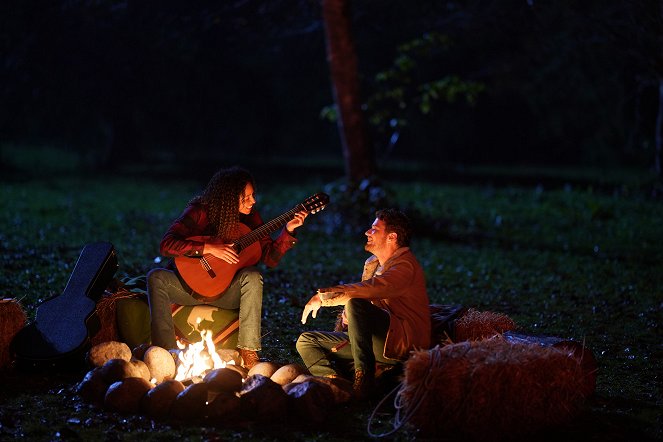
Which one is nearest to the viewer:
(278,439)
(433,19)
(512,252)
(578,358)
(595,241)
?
(278,439)

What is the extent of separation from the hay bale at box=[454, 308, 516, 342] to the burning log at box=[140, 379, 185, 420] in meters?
2.42

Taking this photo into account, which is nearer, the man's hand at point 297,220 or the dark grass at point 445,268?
the dark grass at point 445,268

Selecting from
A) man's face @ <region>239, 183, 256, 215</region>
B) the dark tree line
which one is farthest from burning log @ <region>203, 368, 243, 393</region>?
the dark tree line

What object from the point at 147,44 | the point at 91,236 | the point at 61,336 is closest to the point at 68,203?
the point at 91,236

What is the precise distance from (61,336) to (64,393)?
61cm

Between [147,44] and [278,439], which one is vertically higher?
[147,44]

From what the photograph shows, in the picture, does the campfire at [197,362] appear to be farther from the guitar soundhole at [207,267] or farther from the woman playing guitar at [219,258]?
the guitar soundhole at [207,267]

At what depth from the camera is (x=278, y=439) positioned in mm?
5570

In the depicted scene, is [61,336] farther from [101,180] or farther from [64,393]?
[101,180]

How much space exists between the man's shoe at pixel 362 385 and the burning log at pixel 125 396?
156 cm

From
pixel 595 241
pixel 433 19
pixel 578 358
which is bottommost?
pixel 595 241

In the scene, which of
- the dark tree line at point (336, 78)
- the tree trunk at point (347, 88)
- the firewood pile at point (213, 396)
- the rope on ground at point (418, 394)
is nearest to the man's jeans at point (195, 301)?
the firewood pile at point (213, 396)

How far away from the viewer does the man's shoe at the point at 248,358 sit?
23.0 ft

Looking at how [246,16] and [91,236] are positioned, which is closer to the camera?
[91,236]
